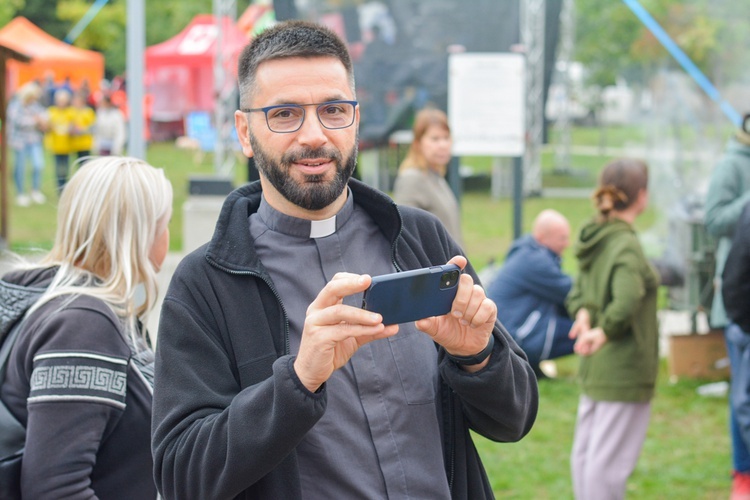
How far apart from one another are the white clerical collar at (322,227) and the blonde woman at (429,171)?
4.04 meters

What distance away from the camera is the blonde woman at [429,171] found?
607cm

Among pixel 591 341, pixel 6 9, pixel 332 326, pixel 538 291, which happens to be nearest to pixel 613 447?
pixel 591 341

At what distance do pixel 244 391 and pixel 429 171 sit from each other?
14.9ft

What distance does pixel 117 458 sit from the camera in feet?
7.95

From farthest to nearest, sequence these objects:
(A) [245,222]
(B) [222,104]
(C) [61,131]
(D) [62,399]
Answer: (C) [61,131] < (B) [222,104] < (D) [62,399] < (A) [245,222]

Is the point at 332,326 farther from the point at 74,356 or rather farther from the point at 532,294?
the point at 532,294

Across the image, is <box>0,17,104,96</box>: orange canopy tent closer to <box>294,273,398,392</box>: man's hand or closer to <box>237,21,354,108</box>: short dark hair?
<box>237,21,354,108</box>: short dark hair

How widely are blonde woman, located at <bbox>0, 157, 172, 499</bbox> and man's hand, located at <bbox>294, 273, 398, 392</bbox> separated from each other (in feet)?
2.80

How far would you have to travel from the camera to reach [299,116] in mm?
1921

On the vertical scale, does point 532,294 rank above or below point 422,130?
below

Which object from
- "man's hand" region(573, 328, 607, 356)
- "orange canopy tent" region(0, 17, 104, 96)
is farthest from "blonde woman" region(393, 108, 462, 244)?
"orange canopy tent" region(0, 17, 104, 96)

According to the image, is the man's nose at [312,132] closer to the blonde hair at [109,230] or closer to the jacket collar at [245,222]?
the jacket collar at [245,222]

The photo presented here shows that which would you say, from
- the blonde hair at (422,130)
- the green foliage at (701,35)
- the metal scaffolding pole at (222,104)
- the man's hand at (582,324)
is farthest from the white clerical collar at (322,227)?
the metal scaffolding pole at (222,104)

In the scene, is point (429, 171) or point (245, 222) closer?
point (245, 222)
